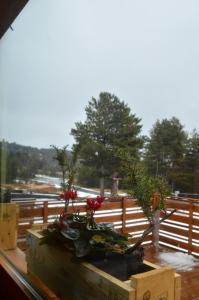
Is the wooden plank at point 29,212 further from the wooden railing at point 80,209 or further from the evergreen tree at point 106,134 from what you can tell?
the evergreen tree at point 106,134

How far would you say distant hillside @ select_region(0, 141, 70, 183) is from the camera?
1584 millimetres

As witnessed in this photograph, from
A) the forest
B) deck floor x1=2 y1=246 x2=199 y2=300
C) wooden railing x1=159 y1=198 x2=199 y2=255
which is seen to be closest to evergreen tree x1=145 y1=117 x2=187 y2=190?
the forest

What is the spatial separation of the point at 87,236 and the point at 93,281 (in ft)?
0.42

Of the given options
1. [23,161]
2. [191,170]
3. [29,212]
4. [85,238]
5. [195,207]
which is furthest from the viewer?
[23,161]

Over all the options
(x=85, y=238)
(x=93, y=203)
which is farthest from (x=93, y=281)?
(x=93, y=203)

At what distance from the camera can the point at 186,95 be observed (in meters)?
1.06

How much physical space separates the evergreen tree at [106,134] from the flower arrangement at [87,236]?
188 mm

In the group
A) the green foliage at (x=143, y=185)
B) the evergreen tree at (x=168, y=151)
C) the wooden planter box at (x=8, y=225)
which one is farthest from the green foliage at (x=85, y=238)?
the wooden planter box at (x=8, y=225)

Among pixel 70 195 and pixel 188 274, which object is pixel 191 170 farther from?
pixel 188 274

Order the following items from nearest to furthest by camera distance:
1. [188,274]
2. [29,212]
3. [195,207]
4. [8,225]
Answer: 1. [195,207]
2. [188,274]
3. [8,225]
4. [29,212]

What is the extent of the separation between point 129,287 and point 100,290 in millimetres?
95

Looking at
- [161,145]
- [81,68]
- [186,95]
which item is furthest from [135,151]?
[81,68]

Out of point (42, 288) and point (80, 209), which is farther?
point (80, 209)

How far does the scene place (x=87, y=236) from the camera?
0.80 m
